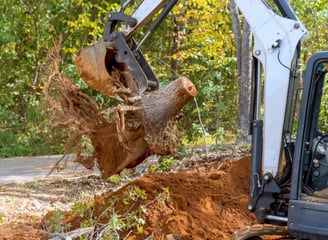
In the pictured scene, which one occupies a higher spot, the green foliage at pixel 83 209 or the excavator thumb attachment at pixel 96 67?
the excavator thumb attachment at pixel 96 67

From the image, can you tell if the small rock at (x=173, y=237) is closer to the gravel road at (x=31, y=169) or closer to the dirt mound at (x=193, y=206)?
the dirt mound at (x=193, y=206)

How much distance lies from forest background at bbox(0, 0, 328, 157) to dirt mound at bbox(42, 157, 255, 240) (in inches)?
218

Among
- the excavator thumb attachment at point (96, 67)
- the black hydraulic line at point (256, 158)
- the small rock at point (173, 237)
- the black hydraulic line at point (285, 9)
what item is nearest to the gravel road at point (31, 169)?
the excavator thumb attachment at point (96, 67)

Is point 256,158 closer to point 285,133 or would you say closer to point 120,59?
point 285,133

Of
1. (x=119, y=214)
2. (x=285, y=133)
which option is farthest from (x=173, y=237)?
(x=285, y=133)

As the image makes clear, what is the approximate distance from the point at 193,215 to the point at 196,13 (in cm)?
785

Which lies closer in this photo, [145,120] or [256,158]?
[256,158]

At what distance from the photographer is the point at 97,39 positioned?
14.0 metres

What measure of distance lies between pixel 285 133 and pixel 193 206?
1.66 metres

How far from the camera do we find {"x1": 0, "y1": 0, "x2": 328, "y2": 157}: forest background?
12547 mm

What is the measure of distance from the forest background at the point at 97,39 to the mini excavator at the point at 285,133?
7.10 meters

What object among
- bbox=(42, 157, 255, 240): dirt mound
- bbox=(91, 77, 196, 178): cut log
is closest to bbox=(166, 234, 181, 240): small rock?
bbox=(42, 157, 255, 240): dirt mound

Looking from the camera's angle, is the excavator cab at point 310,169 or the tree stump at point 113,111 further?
the tree stump at point 113,111

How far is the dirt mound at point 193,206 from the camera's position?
4844mm
